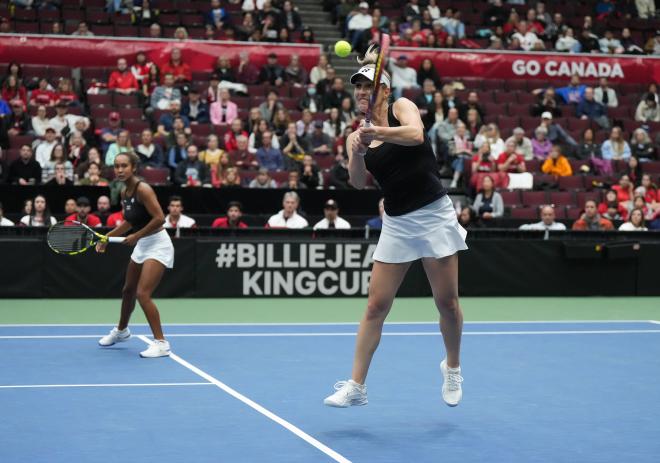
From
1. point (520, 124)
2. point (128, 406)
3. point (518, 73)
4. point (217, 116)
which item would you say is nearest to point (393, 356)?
point (128, 406)

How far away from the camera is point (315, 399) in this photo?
7.13 meters

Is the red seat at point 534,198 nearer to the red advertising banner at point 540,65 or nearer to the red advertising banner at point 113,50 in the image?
the red advertising banner at point 540,65

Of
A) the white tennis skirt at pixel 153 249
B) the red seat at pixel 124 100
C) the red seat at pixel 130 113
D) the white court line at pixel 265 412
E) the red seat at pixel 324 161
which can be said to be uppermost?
the red seat at pixel 124 100

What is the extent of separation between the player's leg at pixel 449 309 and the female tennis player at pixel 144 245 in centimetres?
342

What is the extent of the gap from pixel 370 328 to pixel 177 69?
44.8ft

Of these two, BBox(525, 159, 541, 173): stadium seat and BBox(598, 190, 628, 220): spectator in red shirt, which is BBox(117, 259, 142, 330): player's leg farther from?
BBox(525, 159, 541, 173): stadium seat

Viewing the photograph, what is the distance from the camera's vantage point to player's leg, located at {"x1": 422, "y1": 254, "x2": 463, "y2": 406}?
6.34 m

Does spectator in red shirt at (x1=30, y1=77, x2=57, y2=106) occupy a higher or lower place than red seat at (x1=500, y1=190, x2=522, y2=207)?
higher

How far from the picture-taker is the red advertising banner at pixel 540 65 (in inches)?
854

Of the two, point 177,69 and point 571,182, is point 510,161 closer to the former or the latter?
point 571,182

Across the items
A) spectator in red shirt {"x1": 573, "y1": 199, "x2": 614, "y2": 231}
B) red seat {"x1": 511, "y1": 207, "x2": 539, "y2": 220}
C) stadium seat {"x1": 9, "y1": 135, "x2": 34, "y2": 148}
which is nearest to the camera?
spectator in red shirt {"x1": 573, "y1": 199, "x2": 614, "y2": 231}

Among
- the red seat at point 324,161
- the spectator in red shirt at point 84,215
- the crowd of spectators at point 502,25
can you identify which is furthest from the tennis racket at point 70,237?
the crowd of spectators at point 502,25

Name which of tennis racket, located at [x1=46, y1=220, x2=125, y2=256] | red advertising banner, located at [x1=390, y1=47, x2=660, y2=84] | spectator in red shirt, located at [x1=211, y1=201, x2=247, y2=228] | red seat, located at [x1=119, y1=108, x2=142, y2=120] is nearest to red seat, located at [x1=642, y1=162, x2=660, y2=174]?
red advertising banner, located at [x1=390, y1=47, x2=660, y2=84]

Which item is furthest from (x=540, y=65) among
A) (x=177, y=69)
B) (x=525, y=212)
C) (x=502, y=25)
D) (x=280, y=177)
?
(x=177, y=69)
